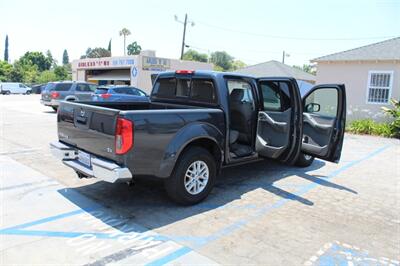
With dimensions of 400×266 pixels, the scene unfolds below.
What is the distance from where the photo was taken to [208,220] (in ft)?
14.3

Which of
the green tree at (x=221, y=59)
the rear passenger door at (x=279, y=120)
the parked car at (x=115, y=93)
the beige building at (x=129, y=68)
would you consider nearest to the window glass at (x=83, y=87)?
the parked car at (x=115, y=93)

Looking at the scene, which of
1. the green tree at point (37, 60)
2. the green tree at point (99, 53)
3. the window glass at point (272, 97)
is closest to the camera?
the window glass at point (272, 97)

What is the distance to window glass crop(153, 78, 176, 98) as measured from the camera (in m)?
6.07

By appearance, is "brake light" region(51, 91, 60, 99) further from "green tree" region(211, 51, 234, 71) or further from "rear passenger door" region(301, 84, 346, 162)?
"green tree" region(211, 51, 234, 71)

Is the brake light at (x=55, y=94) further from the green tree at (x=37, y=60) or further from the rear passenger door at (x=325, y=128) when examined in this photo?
the green tree at (x=37, y=60)

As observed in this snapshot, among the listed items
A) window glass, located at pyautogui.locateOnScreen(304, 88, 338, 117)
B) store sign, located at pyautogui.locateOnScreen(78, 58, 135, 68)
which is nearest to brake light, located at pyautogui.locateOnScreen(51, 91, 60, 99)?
store sign, located at pyautogui.locateOnScreen(78, 58, 135, 68)

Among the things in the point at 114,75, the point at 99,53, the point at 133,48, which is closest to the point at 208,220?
the point at 114,75

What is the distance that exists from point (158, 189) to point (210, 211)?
3.75 ft

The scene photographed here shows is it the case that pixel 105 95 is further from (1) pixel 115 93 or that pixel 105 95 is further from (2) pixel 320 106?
(2) pixel 320 106

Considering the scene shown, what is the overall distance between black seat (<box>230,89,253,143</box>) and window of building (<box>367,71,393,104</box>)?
11.7m

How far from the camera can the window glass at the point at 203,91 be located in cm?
532

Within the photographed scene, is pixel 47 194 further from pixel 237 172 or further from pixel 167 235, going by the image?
pixel 237 172

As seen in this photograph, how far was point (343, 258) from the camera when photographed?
3543 millimetres

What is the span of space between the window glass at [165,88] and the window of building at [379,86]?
1250 centimetres
